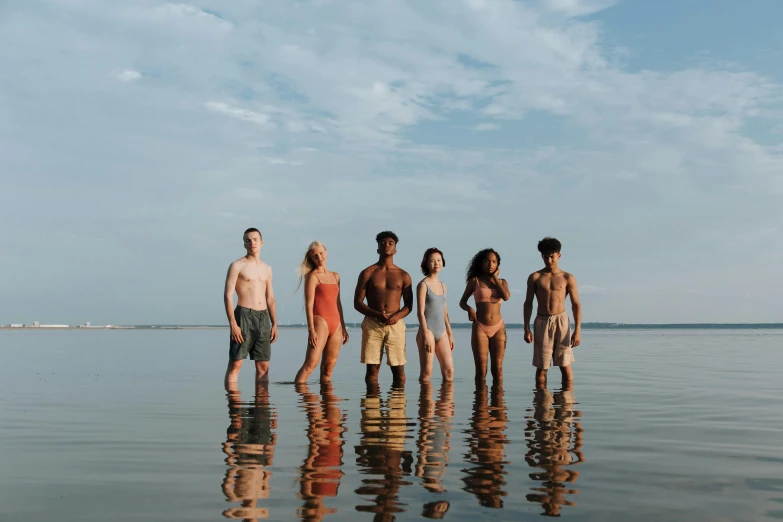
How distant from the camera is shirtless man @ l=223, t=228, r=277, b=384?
37.4 feet

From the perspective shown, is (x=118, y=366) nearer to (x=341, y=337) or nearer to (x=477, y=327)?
(x=341, y=337)

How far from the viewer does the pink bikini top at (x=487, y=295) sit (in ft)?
Result: 39.8

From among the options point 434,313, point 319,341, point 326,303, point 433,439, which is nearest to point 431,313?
point 434,313

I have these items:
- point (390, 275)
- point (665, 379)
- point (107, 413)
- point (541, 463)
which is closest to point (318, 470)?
point (541, 463)

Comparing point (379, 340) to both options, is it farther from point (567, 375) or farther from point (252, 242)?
point (567, 375)

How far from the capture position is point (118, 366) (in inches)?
785

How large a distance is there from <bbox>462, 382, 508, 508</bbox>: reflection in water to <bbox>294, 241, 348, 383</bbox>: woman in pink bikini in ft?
10.6

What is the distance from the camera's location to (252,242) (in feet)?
37.5

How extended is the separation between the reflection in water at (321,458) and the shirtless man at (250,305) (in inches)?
91.9

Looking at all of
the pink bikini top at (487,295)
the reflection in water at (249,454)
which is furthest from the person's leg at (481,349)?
the reflection in water at (249,454)

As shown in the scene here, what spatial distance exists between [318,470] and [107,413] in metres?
4.80

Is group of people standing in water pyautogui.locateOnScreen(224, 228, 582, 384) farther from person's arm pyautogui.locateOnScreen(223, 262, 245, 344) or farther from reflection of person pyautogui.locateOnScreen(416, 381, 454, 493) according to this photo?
reflection of person pyautogui.locateOnScreen(416, 381, 454, 493)

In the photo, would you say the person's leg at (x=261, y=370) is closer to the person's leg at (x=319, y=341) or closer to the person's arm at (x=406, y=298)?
the person's leg at (x=319, y=341)

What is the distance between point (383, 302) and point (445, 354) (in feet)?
4.66
